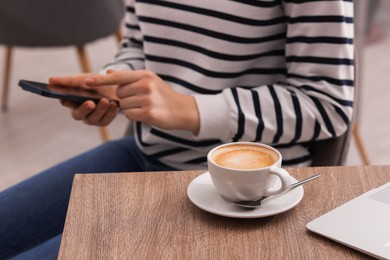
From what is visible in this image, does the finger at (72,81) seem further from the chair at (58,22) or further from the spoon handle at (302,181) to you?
the chair at (58,22)

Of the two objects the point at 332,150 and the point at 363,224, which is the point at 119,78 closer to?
the point at 332,150

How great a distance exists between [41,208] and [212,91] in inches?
12.7

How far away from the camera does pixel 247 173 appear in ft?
2.36

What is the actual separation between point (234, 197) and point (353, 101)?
38cm

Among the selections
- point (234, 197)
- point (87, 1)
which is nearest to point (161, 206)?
point (234, 197)

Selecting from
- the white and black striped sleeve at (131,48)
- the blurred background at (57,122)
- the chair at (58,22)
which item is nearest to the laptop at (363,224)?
the white and black striped sleeve at (131,48)

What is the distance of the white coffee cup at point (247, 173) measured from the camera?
72cm

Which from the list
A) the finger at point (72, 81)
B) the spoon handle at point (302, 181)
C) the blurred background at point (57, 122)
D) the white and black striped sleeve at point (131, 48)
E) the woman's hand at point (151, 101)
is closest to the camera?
the spoon handle at point (302, 181)

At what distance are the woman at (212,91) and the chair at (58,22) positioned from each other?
1156mm

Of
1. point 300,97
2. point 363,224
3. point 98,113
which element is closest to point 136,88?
point 98,113

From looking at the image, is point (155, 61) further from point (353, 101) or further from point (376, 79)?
point (376, 79)

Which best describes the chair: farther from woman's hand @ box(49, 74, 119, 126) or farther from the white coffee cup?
the white coffee cup

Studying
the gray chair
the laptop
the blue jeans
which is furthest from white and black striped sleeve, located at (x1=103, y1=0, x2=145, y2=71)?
the laptop

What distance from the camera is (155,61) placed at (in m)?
1.17
